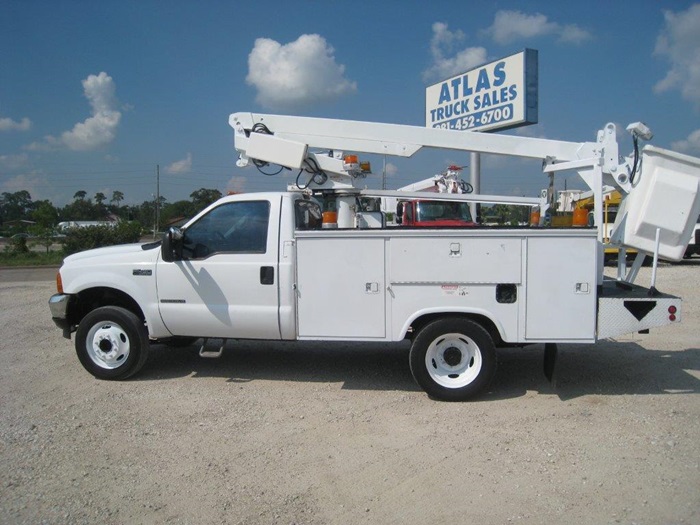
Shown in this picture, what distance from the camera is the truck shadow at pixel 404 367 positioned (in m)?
6.21

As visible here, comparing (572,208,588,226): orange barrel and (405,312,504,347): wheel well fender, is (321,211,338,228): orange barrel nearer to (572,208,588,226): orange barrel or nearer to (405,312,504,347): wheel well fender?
(405,312,504,347): wheel well fender

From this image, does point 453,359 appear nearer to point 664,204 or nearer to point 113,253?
point 664,204

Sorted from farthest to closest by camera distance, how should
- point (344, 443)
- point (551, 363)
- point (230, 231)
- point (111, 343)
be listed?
point (111, 343) → point (230, 231) → point (551, 363) → point (344, 443)

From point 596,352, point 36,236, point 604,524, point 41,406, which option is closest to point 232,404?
point 41,406

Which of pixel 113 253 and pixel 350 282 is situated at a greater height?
pixel 113 253

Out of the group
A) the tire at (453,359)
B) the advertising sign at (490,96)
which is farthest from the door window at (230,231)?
the advertising sign at (490,96)

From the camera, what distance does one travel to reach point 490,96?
1638 centimetres

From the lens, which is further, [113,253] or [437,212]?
[437,212]

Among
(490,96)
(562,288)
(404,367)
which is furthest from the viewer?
(490,96)

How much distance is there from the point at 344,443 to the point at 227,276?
226 cm

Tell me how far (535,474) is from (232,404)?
2992 millimetres

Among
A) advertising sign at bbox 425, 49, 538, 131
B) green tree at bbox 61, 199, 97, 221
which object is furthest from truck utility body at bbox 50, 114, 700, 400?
green tree at bbox 61, 199, 97, 221

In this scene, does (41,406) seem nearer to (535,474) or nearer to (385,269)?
(385,269)

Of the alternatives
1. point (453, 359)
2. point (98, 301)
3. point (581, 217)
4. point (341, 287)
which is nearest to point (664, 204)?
point (581, 217)
